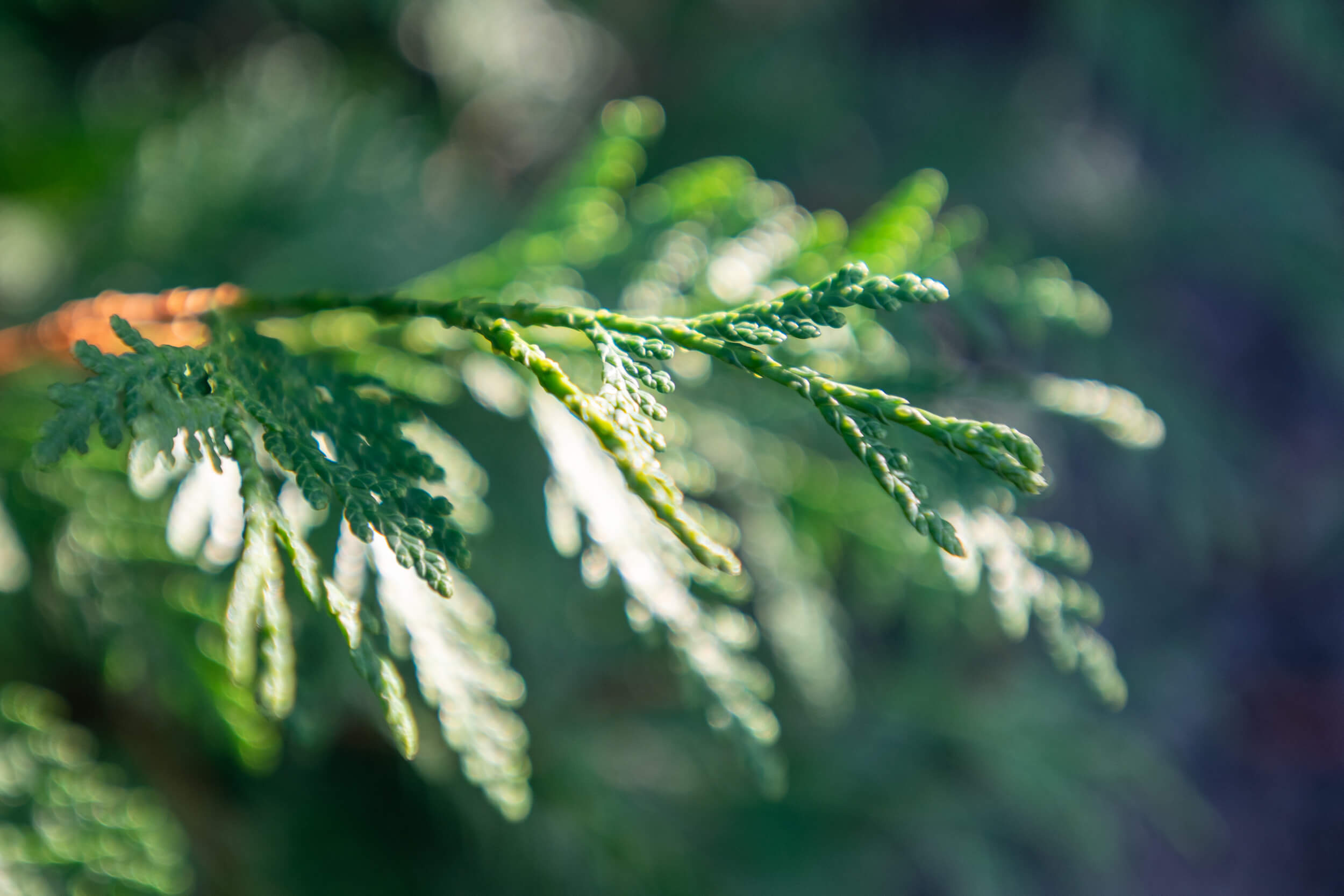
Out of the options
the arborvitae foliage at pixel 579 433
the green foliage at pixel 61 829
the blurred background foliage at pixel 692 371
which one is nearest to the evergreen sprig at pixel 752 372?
the arborvitae foliage at pixel 579 433

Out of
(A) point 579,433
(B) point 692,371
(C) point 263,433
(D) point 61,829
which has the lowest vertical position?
(D) point 61,829

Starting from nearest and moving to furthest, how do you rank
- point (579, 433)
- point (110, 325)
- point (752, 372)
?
1. point (752, 372)
2. point (110, 325)
3. point (579, 433)

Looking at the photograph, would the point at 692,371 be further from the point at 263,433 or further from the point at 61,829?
the point at 61,829

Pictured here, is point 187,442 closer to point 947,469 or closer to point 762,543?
point 947,469

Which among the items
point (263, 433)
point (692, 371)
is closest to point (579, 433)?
point (692, 371)

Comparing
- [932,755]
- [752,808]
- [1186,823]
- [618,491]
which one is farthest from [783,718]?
[1186,823]

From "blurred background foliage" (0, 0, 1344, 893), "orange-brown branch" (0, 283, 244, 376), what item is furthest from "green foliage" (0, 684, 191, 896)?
"orange-brown branch" (0, 283, 244, 376)
